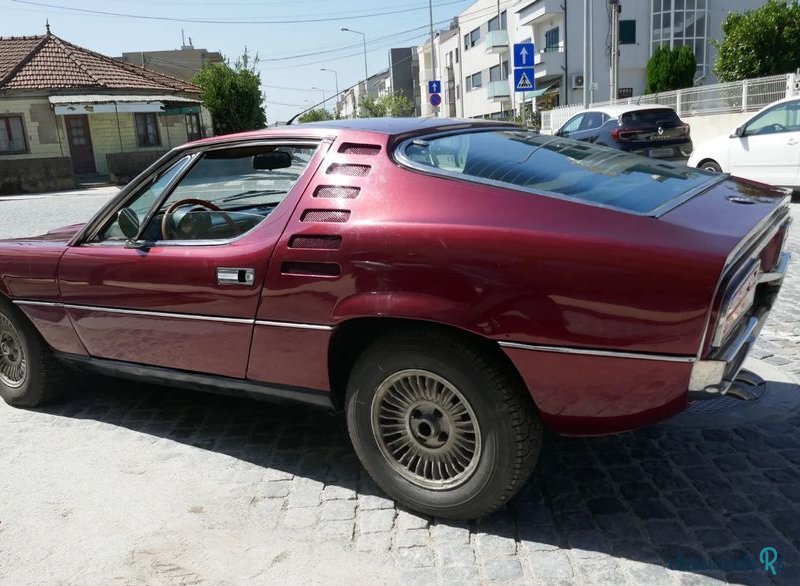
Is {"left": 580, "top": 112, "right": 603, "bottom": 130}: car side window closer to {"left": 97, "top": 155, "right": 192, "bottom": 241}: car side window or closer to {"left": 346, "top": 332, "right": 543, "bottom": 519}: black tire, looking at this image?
{"left": 97, "top": 155, "right": 192, "bottom": 241}: car side window

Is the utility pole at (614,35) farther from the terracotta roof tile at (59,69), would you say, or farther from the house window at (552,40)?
the terracotta roof tile at (59,69)

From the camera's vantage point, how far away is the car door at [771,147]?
10.4 meters

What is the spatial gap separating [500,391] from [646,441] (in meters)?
1.28

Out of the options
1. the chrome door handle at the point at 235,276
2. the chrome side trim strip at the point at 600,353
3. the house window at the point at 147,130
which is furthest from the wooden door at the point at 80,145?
the chrome side trim strip at the point at 600,353

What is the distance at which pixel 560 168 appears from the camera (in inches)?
115

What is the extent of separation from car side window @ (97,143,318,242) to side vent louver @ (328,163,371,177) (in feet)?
0.65

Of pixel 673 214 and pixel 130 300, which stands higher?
pixel 673 214

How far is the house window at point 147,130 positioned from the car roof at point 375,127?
32.9 metres

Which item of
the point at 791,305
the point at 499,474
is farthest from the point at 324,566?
the point at 791,305

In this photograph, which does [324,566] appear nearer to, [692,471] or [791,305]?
[692,471]

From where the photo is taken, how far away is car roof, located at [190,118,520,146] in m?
3.06

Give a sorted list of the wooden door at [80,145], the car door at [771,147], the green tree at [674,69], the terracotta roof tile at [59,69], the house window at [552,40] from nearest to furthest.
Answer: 1. the car door at [771,147]
2. the terracotta roof tile at [59,69]
3. the wooden door at [80,145]
4. the green tree at [674,69]
5. the house window at [552,40]

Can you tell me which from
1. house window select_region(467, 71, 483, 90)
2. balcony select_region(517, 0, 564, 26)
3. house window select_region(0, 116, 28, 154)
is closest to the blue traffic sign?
house window select_region(0, 116, 28, 154)

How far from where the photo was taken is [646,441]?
3395mm
